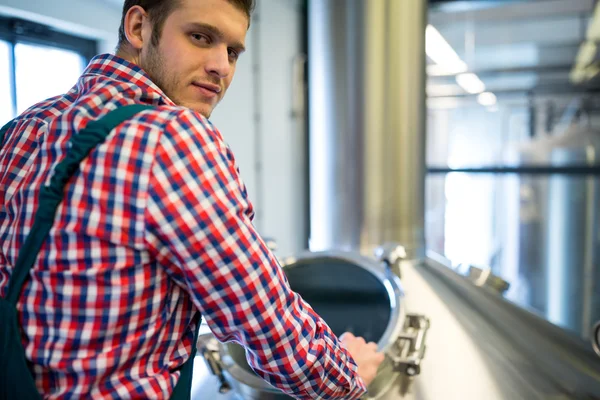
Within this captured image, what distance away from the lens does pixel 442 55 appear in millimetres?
3125

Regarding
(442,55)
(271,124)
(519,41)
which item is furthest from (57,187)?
(519,41)

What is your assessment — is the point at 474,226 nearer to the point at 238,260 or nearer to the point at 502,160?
the point at 502,160

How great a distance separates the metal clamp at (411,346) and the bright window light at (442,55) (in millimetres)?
1959

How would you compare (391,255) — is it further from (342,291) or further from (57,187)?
(57,187)

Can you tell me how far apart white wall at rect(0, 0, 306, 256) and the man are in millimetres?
1365

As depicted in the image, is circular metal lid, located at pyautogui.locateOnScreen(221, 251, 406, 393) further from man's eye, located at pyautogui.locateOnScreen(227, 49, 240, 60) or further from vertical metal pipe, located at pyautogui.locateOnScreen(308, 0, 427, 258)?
man's eye, located at pyautogui.locateOnScreen(227, 49, 240, 60)

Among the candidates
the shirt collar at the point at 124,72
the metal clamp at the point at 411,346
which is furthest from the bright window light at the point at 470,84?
the shirt collar at the point at 124,72

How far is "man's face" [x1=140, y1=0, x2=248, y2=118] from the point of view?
655mm

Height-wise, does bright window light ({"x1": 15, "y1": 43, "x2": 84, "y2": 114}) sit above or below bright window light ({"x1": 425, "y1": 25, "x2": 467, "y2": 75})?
below

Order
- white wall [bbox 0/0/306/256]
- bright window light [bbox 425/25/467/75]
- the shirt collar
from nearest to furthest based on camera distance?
the shirt collar < white wall [bbox 0/0/306/256] < bright window light [bbox 425/25/467/75]

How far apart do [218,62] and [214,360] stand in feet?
1.94

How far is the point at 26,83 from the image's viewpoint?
1.48m

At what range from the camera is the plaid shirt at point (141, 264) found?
51cm

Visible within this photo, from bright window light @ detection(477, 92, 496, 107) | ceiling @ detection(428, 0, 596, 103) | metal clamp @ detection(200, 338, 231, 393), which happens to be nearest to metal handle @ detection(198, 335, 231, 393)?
metal clamp @ detection(200, 338, 231, 393)
